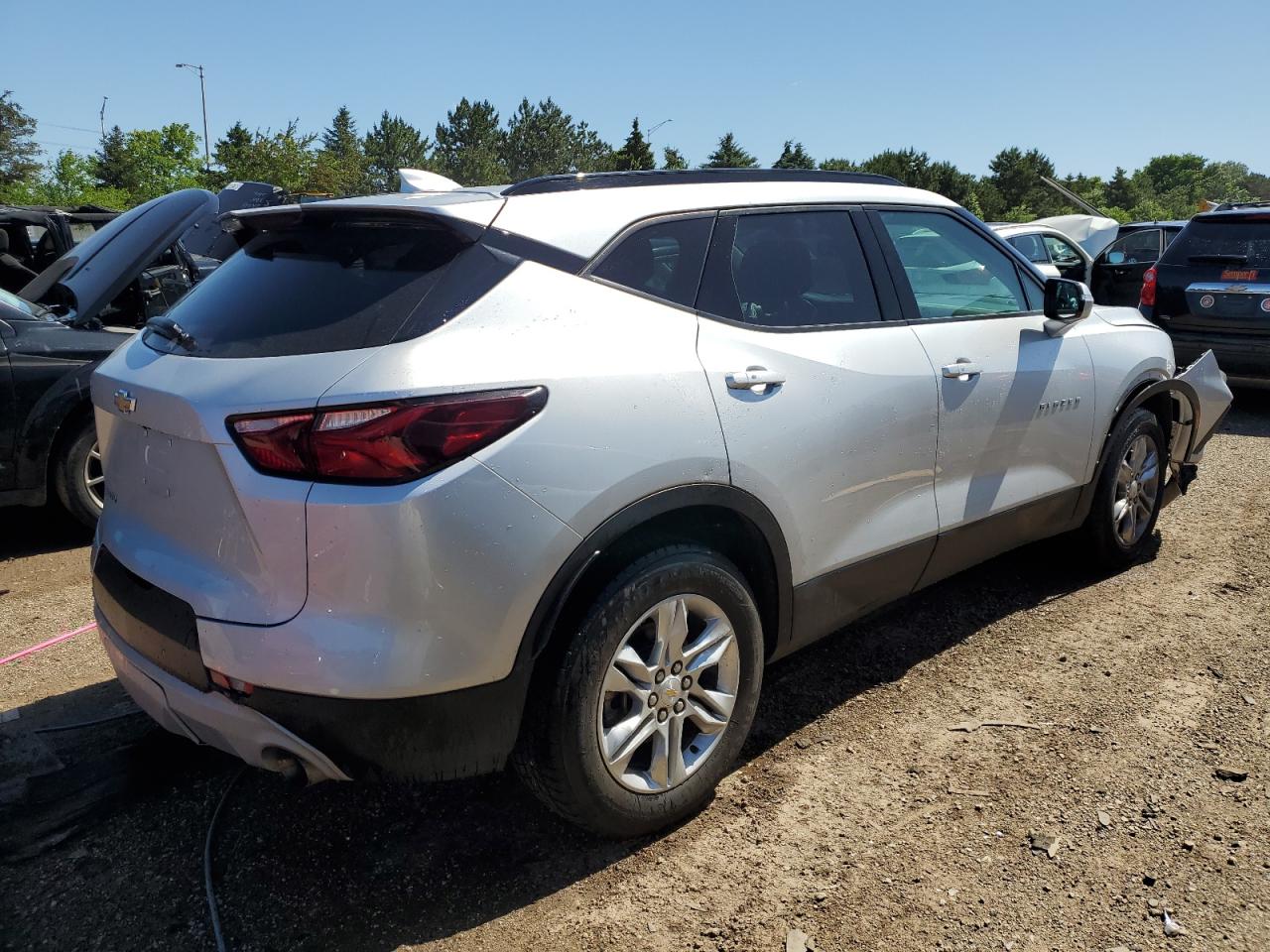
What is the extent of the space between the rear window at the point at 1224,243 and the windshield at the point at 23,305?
8982 millimetres

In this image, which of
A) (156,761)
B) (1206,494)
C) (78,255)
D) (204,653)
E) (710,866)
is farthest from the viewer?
(1206,494)

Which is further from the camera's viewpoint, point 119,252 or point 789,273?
point 119,252

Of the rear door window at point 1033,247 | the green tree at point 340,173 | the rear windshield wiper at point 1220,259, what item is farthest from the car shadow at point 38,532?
the green tree at point 340,173

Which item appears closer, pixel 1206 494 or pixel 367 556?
pixel 367 556

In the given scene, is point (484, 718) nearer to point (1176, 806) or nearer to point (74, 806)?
point (74, 806)

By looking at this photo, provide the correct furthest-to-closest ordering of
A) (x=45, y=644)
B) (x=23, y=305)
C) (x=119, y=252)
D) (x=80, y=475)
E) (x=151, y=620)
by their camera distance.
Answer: (x=23, y=305), (x=80, y=475), (x=119, y=252), (x=45, y=644), (x=151, y=620)

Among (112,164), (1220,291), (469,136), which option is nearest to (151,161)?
(112,164)

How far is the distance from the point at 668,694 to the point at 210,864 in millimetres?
1340

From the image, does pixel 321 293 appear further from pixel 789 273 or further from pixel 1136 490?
pixel 1136 490

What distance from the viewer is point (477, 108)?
97000 millimetres

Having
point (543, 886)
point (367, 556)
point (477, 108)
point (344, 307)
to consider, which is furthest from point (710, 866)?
point (477, 108)

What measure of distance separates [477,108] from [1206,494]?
100658 mm

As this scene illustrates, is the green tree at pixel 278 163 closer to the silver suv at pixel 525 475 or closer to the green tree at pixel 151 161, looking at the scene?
the green tree at pixel 151 161

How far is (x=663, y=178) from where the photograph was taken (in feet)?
9.39
